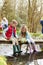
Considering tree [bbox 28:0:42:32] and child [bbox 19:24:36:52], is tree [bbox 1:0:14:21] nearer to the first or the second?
tree [bbox 28:0:42:32]

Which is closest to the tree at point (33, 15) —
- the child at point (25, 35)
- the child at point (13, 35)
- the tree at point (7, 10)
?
the tree at point (7, 10)

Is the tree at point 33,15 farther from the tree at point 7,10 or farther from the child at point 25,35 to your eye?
the child at point 25,35

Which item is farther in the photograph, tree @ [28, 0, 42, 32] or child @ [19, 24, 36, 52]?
tree @ [28, 0, 42, 32]

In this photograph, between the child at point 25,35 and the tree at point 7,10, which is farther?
the tree at point 7,10

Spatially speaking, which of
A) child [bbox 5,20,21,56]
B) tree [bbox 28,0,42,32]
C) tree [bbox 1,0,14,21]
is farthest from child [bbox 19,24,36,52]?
tree [bbox 1,0,14,21]

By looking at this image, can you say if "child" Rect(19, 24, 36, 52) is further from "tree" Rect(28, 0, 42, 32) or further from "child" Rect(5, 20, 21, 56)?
"tree" Rect(28, 0, 42, 32)

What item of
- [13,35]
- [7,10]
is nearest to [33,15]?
[7,10]

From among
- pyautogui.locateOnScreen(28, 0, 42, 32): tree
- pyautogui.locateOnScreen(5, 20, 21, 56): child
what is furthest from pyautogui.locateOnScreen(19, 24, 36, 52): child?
pyautogui.locateOnScreen(28, 0, 42, 32): tree

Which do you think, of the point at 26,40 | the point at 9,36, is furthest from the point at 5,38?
the point at 26,40

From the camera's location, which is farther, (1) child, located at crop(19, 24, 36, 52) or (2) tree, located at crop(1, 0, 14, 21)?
(2) tree, located at crop(1, 0, 14, 21)

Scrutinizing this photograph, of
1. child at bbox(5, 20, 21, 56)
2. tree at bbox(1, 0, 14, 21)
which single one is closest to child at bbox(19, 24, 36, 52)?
child at bbox(5, 20, 21, 56)

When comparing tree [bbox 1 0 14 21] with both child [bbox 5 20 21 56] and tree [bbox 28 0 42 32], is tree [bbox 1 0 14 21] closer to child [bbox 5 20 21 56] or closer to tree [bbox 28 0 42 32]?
tree [bbox 28 0 42 32]

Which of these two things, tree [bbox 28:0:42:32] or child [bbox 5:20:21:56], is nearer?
child [bbox 5:20:21:56]

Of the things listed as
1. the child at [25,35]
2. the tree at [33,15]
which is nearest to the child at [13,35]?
the child at [25,35]
